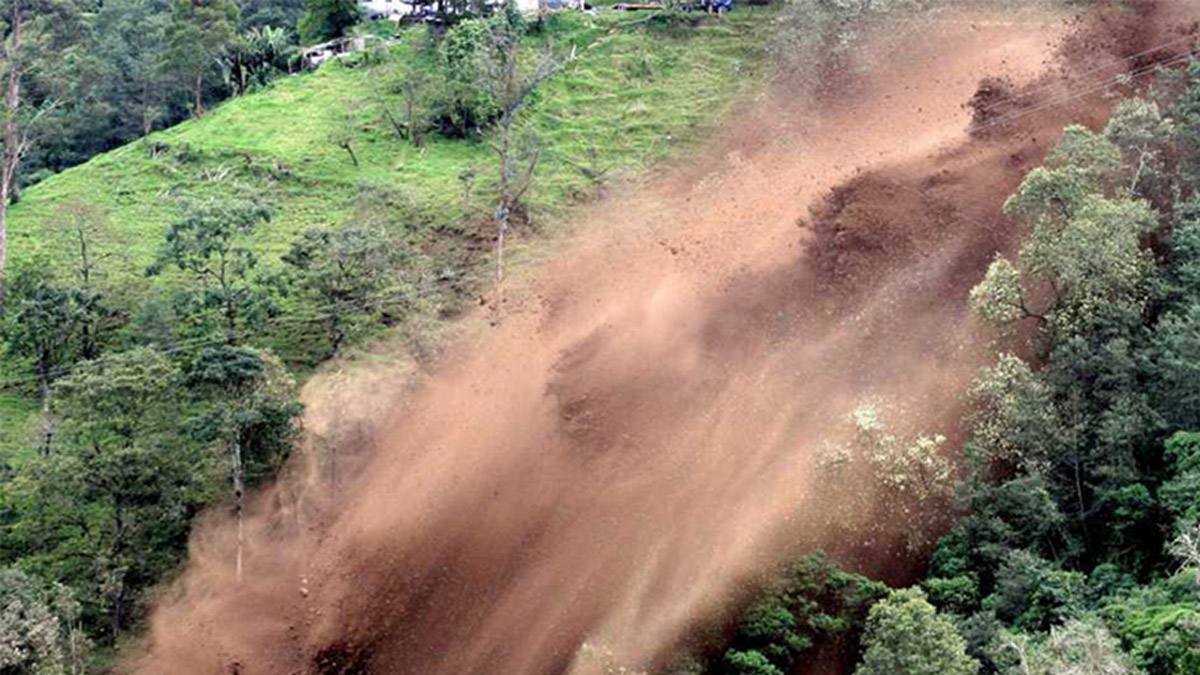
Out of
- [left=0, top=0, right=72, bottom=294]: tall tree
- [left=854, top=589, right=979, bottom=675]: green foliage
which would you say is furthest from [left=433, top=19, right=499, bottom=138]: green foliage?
[left=854, top=589, right=979, bottom=675]: green foliage

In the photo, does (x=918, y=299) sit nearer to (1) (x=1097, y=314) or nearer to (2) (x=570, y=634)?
(1) (x=1097, y=314)

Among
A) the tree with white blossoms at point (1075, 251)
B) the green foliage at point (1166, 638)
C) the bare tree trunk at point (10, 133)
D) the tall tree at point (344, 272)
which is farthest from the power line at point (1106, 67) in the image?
the bare tree trunk at point (10, 133)

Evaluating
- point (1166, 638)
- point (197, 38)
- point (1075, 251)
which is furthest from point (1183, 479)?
point (197, 38)

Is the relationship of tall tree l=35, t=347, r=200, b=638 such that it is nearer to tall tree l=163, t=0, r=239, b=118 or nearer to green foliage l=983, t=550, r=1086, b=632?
green foliage l=983, t=550, r=1086, b=632

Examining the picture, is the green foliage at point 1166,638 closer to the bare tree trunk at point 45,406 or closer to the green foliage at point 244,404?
the green foliage at point 244,404

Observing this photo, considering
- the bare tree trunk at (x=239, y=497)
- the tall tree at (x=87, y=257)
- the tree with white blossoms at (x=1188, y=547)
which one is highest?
the tree with white blossoms at (x=1188, y=547)

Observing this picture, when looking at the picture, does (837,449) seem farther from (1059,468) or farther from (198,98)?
(198,98)
